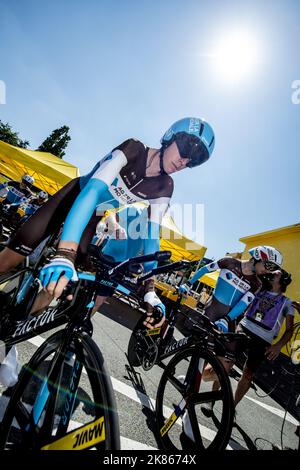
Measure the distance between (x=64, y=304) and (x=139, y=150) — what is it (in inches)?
58.0

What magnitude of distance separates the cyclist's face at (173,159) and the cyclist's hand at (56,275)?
5.29 feet

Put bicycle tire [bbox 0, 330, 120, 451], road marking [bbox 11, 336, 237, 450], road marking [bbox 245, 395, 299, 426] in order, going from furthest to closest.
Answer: road marking [bbox 245, 395, 299, 426], road marking [bbox 11, 336, 237, 450], bicycle tire [bbox 0, 330, 120, 451]

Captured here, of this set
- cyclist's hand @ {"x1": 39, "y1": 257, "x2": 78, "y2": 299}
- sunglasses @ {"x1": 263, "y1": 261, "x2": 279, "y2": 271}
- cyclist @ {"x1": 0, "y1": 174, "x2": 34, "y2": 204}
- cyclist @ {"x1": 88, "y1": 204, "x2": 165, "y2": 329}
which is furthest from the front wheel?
cyclist @ {"x1": 0, "y1": 174, "x2": 34, "y2": 204}

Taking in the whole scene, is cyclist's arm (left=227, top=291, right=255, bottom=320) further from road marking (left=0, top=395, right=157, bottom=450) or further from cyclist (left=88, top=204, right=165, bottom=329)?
road marking (left=0, top=395, right=157, bottom=450)

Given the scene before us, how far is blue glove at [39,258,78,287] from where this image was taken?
114cm

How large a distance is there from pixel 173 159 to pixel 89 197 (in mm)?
1184

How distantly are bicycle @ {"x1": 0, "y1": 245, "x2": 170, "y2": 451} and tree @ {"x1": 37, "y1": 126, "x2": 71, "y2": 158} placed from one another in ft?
176

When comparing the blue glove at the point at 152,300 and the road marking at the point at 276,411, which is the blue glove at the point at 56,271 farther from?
the road marking at the point at 276,411

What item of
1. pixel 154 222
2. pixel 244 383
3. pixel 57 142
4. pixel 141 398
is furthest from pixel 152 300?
pixel 57 142

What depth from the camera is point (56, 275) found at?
114cm

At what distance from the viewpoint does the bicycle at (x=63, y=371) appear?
3.90 feet

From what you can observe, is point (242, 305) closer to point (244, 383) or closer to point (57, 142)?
point (244, 383)

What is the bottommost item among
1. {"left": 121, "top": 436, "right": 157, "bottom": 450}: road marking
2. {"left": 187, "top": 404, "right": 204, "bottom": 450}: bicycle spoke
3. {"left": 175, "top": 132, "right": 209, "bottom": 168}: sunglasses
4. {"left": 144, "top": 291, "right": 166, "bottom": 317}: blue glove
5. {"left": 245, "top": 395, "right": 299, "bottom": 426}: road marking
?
{"left": 245, "top": 395, "right": 299, "bottom": 426}: road marking
